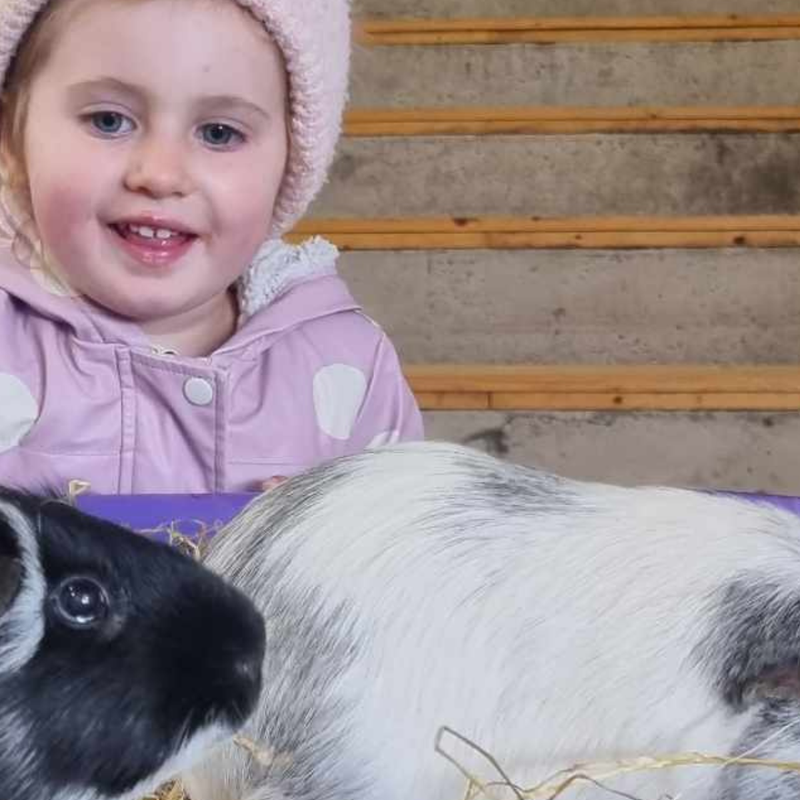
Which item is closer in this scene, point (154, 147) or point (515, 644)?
point (515, 644)

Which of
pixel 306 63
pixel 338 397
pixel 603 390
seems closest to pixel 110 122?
pixel 306 63

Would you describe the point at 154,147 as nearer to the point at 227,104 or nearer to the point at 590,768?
the point at 227,104

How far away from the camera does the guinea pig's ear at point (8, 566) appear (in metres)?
0.44

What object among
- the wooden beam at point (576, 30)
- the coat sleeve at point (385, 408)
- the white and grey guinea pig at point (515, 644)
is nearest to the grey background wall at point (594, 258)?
the wooden beam at point (576, 30)

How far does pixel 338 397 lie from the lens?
1.16 m

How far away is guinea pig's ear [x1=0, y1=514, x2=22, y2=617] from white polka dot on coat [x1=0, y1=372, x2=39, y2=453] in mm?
574

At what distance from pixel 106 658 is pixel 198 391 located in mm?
593

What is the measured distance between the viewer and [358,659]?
18.7 inches

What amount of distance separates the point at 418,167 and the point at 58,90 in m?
1.30

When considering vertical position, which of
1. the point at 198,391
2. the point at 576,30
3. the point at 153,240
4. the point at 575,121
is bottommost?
the point at 198,391

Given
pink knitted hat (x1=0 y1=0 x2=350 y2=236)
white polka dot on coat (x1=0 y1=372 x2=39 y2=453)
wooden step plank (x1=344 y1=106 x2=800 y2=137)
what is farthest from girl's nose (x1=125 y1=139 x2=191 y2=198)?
wooden step plank (x1=344 y1=106 x2=800 y2=137)

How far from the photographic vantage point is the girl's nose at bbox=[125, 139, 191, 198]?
2.87ft

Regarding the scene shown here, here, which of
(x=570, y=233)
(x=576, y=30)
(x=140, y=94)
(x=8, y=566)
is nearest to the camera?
(x=8, y=566)

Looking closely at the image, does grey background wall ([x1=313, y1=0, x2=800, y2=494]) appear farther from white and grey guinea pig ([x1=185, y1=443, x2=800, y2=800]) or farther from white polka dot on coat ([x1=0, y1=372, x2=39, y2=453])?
white and grey guinea pig ([x1=185, y1=443, x2=800, y2=800])
